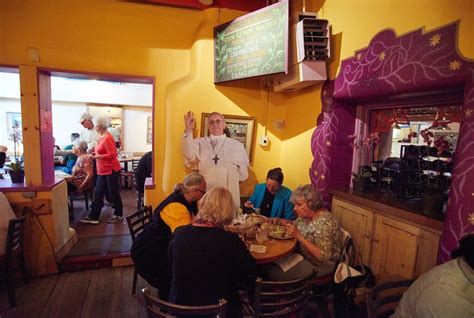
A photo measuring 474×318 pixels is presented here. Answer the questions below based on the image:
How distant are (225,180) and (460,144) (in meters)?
2.15

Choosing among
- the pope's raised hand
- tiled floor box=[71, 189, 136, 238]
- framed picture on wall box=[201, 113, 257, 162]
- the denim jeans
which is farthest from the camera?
the denim jeans

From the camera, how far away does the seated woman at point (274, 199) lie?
274 cm

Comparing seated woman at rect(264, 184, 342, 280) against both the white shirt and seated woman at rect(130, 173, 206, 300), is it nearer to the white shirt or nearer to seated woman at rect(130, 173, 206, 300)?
seated woman at rect(130, 173, 206, 300)

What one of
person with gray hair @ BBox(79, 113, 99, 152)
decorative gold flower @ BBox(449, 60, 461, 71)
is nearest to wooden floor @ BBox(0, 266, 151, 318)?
person with gray hair @ BBox(79, 113, 99, 152)

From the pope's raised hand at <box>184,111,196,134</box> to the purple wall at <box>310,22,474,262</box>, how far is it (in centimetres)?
139

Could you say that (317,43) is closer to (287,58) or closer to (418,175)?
(287,58)

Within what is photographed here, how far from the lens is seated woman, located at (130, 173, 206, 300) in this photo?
1.96 metres

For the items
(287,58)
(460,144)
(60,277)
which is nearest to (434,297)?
(460,144)

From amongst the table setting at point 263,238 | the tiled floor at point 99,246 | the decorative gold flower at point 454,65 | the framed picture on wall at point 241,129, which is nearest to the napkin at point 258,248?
the table setting at point 263,238

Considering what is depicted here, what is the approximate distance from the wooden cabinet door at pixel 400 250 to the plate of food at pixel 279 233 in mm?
764

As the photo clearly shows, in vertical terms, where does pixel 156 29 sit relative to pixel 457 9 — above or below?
above

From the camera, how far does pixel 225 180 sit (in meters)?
3.05

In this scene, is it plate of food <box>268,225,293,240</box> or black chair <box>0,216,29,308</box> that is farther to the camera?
black chair <box>0,216,29,308</box>

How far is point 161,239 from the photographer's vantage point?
1.98 metres
